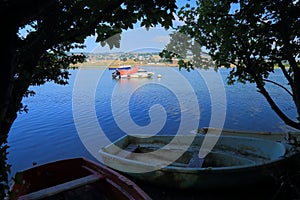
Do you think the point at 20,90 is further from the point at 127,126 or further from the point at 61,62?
the point at 127,126

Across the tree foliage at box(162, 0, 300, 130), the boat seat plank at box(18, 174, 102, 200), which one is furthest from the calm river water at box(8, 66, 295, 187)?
the tree foliage at box(162, 0, 300, 130)

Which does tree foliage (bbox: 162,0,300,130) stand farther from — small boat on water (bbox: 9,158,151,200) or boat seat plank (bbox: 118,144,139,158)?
boat seat plank (bbox: 118,144,139,158)

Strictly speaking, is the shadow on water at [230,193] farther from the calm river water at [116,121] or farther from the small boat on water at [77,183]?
the calm river water at [116,121]

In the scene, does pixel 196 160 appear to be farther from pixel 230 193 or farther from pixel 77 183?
pixel 77 183

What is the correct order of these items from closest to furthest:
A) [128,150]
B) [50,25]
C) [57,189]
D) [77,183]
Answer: [50,25], [57,189], [77,183], [128,150]

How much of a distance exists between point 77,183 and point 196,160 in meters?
4.01

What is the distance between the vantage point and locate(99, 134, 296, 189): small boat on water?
5.47 meters

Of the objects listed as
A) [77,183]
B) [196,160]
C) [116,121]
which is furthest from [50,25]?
[116,121]

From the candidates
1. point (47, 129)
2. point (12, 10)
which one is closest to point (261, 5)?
point (12, 10)

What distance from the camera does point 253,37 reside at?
4.44m

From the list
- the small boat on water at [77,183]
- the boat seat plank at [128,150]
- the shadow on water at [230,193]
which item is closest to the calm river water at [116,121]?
the boat seat plank at [128,150]

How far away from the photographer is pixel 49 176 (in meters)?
5.33

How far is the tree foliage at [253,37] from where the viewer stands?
9.26 feet

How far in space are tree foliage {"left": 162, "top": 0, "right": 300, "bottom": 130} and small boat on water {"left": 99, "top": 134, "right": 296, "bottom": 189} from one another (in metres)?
1.95
